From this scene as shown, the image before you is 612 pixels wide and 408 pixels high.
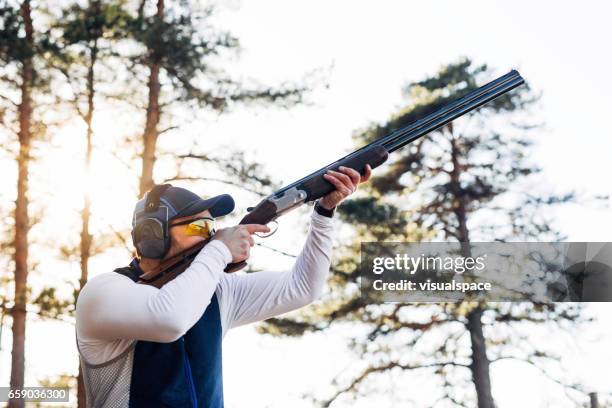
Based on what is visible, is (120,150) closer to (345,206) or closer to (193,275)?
(345,206)

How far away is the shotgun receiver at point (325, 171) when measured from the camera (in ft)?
11.3

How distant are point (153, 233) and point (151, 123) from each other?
1275 cm

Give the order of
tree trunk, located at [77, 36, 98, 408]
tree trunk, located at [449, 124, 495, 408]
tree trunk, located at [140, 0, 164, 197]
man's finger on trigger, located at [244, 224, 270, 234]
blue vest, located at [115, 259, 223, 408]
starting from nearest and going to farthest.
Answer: blue vest, located at [115, 259, 223, 408], man's finger on trigger, located at [244, 224, 270, 234], tree trunk, located at [140, 0, 164, 197], tree trunk, located at [77, 36, 98, 408], tree trunk, located at [449, 124, 495, 408]

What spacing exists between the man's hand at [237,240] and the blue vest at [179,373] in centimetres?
37

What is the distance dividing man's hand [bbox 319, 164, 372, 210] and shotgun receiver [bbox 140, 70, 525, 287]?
1.2 inches

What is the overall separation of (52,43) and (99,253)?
437 centimetres

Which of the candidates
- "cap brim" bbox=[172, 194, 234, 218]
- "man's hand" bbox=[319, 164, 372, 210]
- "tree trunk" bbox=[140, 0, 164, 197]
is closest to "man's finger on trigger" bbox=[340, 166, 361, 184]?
"man's hand" bbox=[319, 164, 372, 210]

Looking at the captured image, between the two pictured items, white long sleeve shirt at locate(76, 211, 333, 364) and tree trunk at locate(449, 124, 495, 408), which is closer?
white long sleeve shirt at locate(76, 211, 333, 364)

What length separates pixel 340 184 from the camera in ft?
13.1

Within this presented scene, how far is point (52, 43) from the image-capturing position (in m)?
16.0

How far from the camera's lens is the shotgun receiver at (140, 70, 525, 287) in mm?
3457

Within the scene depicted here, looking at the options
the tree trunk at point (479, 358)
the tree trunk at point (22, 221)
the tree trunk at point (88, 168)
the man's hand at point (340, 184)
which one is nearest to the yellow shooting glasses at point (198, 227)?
the man's hand at point (340, 184)

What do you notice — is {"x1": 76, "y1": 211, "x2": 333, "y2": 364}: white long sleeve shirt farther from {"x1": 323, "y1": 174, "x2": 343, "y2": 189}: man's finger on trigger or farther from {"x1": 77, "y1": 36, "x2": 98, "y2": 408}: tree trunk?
{"x1": 77, "y1": 36, "x2": 98, "y2": 408}: tree trunk

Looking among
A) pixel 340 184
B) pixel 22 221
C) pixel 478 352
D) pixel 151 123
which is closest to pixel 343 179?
pixel 340 184
